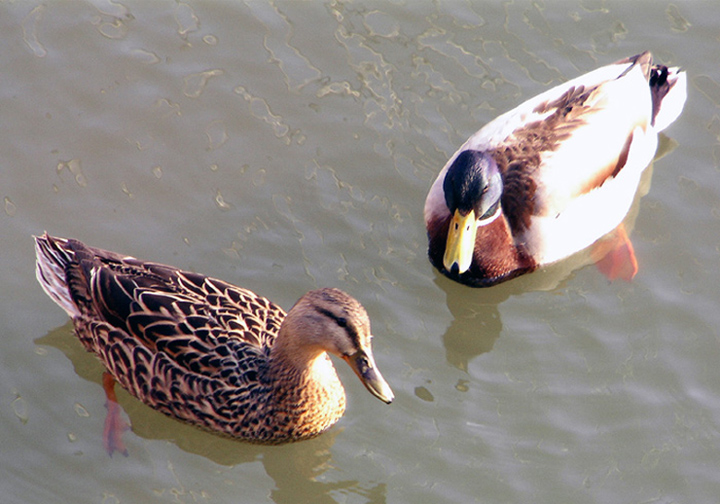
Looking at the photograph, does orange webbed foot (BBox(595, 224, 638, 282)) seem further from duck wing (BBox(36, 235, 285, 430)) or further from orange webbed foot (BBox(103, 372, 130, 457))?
orange webbed foot (BBox(103, 372, 130, 457))

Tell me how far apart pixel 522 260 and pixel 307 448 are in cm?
203

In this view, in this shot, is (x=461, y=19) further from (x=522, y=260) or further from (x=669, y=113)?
(x=522, y=260)

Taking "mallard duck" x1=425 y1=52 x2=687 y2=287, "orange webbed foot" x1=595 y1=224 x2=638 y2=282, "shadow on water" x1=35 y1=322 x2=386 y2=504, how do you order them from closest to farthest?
"shadow on water" x1=35 y1=322 x2=386 y2=504
"mallard duck" x1=425 y1=52 x2=687 y2=287
"orange webbed foot" x1=595 y1=224 x2=638 y2=282

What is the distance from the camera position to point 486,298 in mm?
6824

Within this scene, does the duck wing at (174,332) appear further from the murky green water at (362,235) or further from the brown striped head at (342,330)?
the brown striped head at (342,330)

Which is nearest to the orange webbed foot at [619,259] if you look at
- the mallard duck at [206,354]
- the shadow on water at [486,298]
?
the shadow on water at [486,298]

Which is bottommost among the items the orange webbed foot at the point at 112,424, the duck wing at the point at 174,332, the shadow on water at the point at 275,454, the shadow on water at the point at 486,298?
the shadow on water at the point at 275,454

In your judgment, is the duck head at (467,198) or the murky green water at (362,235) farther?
the duck head at (467,198)

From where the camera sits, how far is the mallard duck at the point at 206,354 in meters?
5.52

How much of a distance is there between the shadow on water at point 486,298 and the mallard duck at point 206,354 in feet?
3.32

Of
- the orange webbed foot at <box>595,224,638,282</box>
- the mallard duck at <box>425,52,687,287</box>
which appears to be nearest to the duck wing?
the mallard duck at <box>425,52,687,287</box>

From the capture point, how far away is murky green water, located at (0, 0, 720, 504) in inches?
224

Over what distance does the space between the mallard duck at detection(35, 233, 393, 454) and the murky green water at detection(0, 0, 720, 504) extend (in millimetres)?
246

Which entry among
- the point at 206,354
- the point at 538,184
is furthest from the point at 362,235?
the point at 206,354
